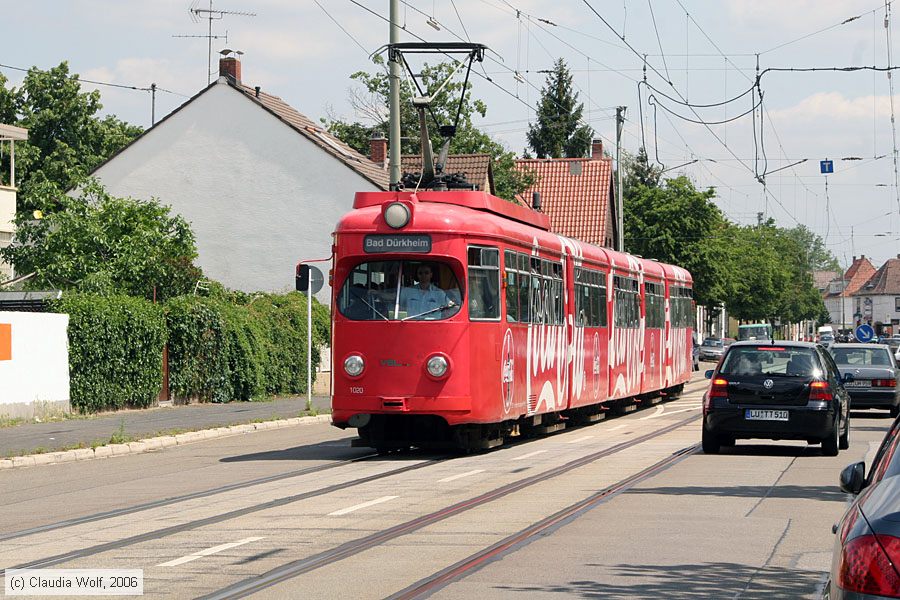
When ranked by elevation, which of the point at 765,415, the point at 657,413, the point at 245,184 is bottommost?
the point at 657,413

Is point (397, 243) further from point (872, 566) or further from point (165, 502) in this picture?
point (872, 566)

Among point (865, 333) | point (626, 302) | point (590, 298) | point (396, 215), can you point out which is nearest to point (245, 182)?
point (626, 302)

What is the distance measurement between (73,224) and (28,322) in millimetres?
12670

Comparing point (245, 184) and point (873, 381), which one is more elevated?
point (245, 184)

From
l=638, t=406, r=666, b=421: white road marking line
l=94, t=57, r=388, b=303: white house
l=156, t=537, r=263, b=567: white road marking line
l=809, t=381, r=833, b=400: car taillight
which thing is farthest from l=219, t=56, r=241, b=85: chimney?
l=156, t=537, r=263, b=567: white road marking line

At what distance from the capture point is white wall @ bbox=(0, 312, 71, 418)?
81.7 ft

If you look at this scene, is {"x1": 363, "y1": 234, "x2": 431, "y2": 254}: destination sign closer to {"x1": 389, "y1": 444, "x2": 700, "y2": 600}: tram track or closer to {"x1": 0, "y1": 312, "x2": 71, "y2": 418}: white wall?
{"x1": 389, "y1": 444, "x2": 700, "y2": 600}: tram track

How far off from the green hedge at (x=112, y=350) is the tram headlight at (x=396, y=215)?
1008cm

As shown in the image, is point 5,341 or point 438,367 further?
point 5,341

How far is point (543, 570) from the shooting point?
925cm

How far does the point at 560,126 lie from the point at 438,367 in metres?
80.5

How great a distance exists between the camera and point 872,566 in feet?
15.7

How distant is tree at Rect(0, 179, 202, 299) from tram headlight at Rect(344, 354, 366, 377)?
18807 mm

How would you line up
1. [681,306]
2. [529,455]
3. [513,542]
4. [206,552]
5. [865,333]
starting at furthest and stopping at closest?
[865,333], [681,306], [529,455], [513,542], [206,552]
